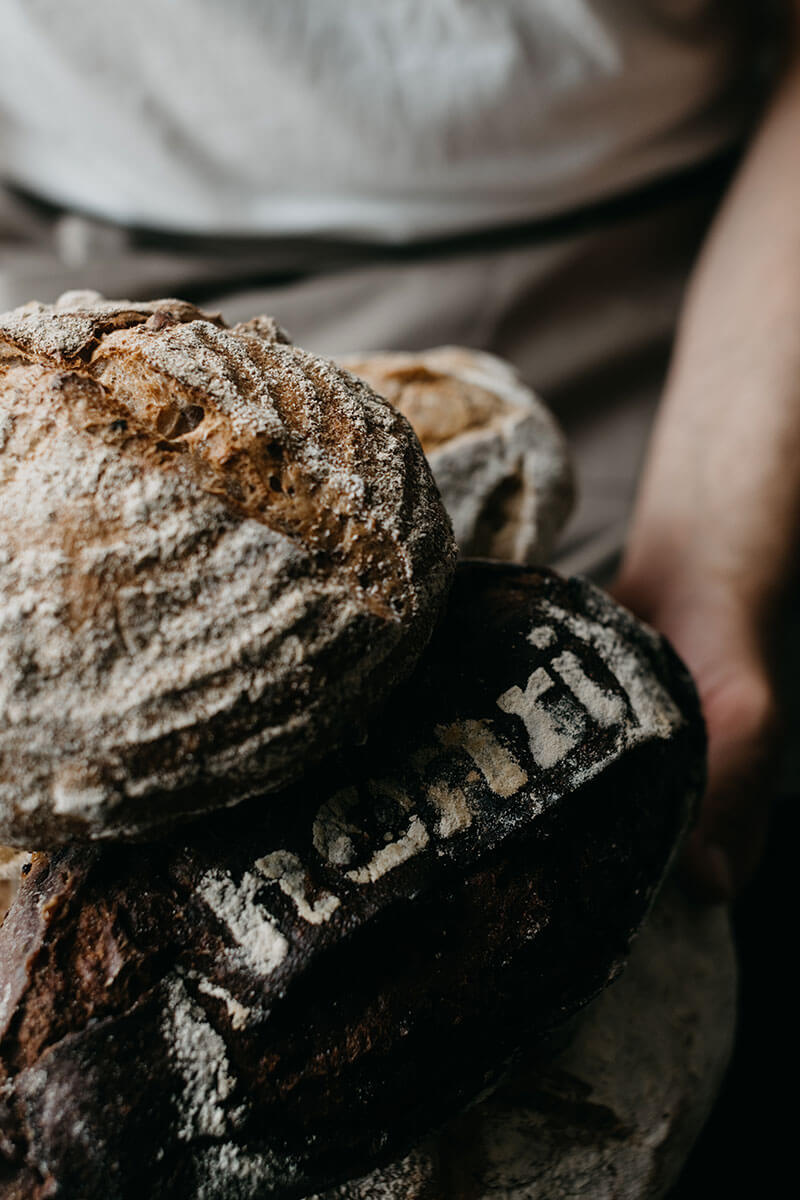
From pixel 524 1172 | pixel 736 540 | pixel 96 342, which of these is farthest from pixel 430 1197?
pixel 736 540

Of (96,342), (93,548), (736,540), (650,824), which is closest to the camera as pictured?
(93,548)

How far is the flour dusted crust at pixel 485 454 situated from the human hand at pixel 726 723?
0.94 feet

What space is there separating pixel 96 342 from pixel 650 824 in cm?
58

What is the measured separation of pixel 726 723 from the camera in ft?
3.69

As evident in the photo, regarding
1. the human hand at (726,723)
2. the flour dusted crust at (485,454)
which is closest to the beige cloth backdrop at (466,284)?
the human hand at (726,723)

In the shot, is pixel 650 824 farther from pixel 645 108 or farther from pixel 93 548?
pixel 645 108

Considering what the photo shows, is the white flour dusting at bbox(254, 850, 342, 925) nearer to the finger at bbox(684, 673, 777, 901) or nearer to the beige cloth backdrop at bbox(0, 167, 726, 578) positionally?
the finger at bbox(684, 673, 777, 901)

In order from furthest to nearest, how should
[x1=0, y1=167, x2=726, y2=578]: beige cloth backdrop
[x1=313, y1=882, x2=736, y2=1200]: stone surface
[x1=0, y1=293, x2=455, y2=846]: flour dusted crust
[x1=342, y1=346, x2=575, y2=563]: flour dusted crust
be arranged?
1. [x1=0, y1=167, x2=726, y2=578]: beige cloth backdrop
2. [x1=342, y1=346, x2=575, y2=563]: flour dusted crust
3. [x1=313, y1=882, x2=736, y2=1200]: stone surface
4. [x1=0, y1=293, x2=455, y2=846]: flour dusted crust

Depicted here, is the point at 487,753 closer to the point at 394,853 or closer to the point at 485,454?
the point at 394,853

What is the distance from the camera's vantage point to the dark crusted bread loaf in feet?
2.00

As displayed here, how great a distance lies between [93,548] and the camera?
0.54 metres

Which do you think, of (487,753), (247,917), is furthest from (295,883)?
(487,753)

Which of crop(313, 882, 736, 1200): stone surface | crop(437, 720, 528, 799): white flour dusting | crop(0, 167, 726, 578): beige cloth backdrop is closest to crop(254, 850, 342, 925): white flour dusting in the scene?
crop(437, 720, 528, 799): white flour dusting

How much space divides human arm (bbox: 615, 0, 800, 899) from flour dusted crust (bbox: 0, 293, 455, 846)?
2.13ft
